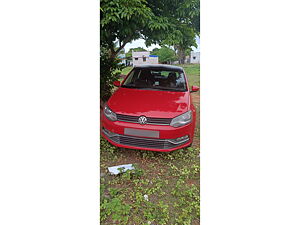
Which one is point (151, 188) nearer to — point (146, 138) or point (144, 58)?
point (146, 138)

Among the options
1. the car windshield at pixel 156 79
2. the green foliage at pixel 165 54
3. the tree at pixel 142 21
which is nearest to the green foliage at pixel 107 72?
the tree at pixel 142 21

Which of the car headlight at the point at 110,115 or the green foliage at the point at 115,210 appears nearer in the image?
the green foliage at the point at 115,210

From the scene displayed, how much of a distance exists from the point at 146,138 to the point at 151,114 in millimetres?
Answer: 238

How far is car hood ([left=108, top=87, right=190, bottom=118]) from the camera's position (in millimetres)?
1727

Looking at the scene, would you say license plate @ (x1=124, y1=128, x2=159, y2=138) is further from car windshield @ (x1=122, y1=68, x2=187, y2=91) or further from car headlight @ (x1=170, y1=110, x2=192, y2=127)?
car windshield @ (x1=122, y1=68, x2=187, y2=91)

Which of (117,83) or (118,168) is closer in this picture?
(118,168)

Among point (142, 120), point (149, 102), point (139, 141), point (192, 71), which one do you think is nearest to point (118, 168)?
point (139, 141)

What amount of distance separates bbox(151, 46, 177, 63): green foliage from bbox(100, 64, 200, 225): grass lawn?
0.57 feet

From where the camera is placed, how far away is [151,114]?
1694 millimetres

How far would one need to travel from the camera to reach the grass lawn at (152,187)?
1247mm

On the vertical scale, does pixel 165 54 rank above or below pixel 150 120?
above

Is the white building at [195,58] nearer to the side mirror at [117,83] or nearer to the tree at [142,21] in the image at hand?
the tree at [142,21]

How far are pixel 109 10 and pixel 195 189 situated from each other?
57.6 inches
